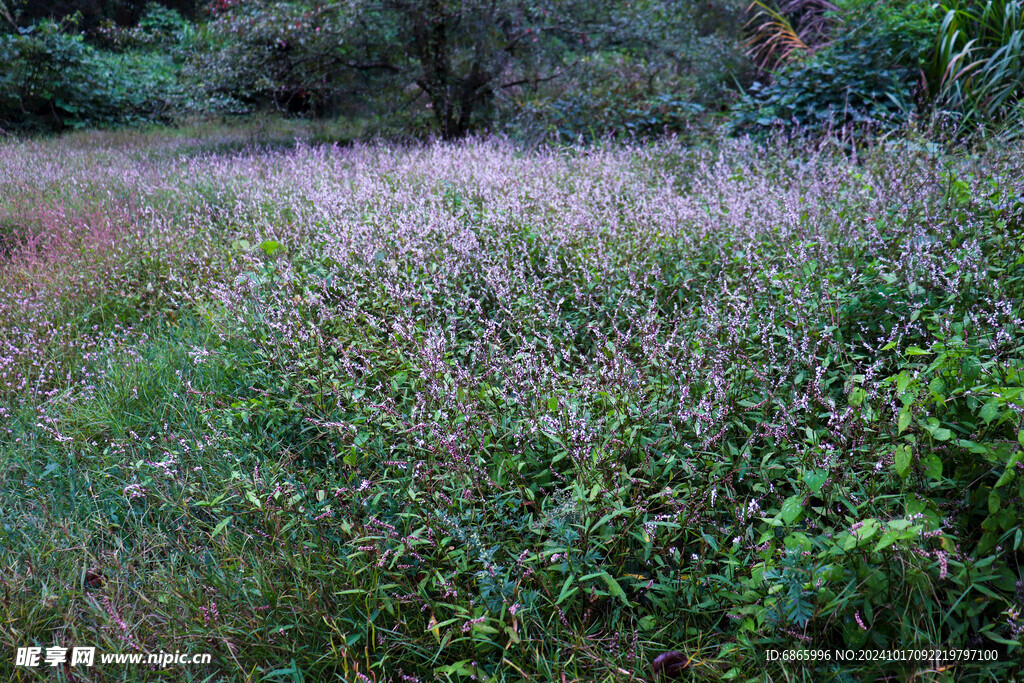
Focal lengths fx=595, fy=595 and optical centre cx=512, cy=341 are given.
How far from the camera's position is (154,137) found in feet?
35.8

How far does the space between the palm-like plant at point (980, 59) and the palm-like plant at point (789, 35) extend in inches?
74.6

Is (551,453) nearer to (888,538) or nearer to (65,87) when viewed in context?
(888,538)

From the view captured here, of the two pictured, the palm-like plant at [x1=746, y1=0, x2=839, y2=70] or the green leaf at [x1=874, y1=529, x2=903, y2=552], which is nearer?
the green leaf at [x1=874, y1=529, x2=903, y2=552]

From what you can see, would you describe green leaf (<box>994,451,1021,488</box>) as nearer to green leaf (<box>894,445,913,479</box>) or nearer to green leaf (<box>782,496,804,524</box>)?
green leaf (<box>894,445,913,479</box>)

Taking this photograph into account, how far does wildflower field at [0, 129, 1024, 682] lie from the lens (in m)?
1.72

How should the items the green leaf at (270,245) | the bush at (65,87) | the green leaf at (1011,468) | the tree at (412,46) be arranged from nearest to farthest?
1. the green leaf at (1011,468)
2. the green leaf at (270,245)
3. the tree at (412,46)
4. the bush at (65,87)

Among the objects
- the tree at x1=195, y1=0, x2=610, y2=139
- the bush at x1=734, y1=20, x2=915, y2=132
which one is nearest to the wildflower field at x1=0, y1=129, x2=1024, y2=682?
the bush at x1=734, y1=20, x2=915, y2=132

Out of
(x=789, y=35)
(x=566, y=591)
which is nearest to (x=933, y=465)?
(x=566, y=591)

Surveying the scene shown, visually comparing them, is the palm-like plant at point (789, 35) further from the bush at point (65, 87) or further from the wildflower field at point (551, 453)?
the bush at point (65, 87)

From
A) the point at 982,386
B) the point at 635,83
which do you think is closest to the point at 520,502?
the point at 982,386

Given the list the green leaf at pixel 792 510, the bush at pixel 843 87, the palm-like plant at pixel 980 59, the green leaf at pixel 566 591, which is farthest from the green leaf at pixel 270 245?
the palm-like plant at pixel 980 59

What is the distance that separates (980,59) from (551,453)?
682 cm

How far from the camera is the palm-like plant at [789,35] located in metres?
9.10

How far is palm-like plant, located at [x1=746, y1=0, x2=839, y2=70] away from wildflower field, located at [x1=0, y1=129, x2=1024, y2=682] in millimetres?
6112
